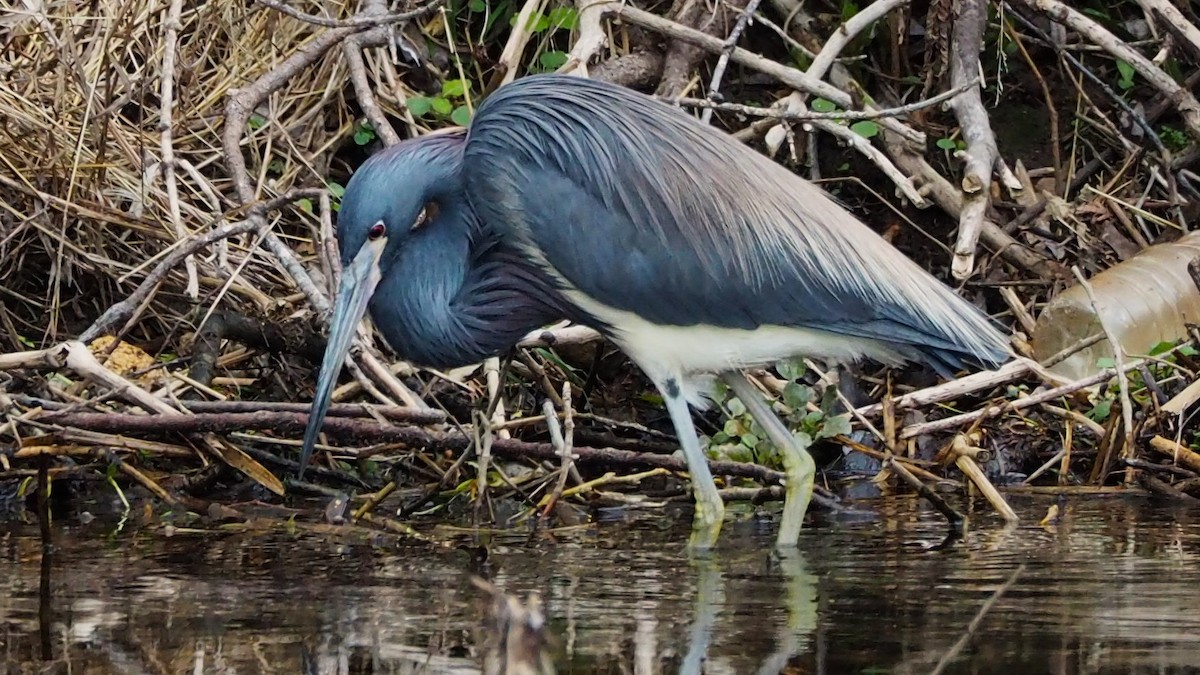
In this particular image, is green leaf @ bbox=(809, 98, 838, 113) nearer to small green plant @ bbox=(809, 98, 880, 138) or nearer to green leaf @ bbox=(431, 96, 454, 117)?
small green plant @ bbox=(809, 98, 880, 138)

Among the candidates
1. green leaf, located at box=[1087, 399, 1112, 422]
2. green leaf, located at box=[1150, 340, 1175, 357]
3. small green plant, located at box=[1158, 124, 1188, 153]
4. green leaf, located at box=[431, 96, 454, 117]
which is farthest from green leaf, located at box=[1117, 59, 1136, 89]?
green leaf, located at box=[431, 96, 454, 117]

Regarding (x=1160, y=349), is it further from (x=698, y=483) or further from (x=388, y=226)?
(x=388, y=226)

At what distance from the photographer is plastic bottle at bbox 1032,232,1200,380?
221 inches

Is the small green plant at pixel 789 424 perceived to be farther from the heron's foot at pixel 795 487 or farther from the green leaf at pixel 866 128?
the green leaf at pixel 866 128

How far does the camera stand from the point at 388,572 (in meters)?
3.53

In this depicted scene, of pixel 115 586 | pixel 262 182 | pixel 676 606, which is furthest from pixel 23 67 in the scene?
pixel 676 606

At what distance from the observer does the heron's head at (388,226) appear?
14.1ft

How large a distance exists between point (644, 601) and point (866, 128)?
3.34 m

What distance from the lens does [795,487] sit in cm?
442

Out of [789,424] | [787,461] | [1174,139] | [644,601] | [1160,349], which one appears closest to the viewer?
[644,601]

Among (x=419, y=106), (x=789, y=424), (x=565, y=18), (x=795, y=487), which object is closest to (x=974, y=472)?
(x=795, y=487)

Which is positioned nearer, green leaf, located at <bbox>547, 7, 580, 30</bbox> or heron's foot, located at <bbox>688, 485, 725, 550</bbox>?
heron's foot, located at <bbox>688, 485, 725, 550</bbox>

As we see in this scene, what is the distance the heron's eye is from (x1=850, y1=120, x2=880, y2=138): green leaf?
2.12m

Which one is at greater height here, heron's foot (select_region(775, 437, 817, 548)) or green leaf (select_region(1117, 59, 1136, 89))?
green leaf (select_region(1117, 59, 1136, 89))
